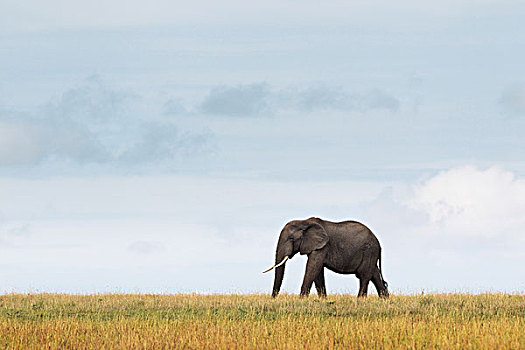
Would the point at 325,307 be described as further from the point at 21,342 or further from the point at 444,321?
the point at 21,342

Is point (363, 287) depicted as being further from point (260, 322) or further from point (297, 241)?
point (260, 322)

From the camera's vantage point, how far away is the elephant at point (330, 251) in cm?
2481

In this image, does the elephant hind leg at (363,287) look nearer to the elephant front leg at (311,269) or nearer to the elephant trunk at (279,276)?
the elephant front leg at (311,269)

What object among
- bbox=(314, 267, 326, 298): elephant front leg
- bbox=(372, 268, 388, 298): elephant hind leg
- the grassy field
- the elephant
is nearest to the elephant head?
the elephant

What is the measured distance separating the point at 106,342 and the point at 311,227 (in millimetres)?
10277

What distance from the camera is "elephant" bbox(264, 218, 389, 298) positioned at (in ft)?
81.4

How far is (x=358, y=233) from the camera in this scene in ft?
84.6

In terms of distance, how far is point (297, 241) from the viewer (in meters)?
24.8

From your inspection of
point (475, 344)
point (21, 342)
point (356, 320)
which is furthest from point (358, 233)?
point (21, 342)

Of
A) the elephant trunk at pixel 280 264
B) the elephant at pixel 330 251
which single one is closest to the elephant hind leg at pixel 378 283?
the elephant at pixel 330 251

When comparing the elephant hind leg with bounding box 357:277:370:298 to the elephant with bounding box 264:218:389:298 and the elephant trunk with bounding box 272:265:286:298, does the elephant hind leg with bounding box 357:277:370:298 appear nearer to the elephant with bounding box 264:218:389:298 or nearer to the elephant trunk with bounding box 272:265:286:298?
the elephant with bounding box 264:218:389:298

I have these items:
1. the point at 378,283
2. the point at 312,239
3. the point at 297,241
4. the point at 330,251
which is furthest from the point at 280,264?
the point at 378,283

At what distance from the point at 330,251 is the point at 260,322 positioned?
6678 mm

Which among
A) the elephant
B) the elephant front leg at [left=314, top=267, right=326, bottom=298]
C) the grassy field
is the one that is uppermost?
the elephant
